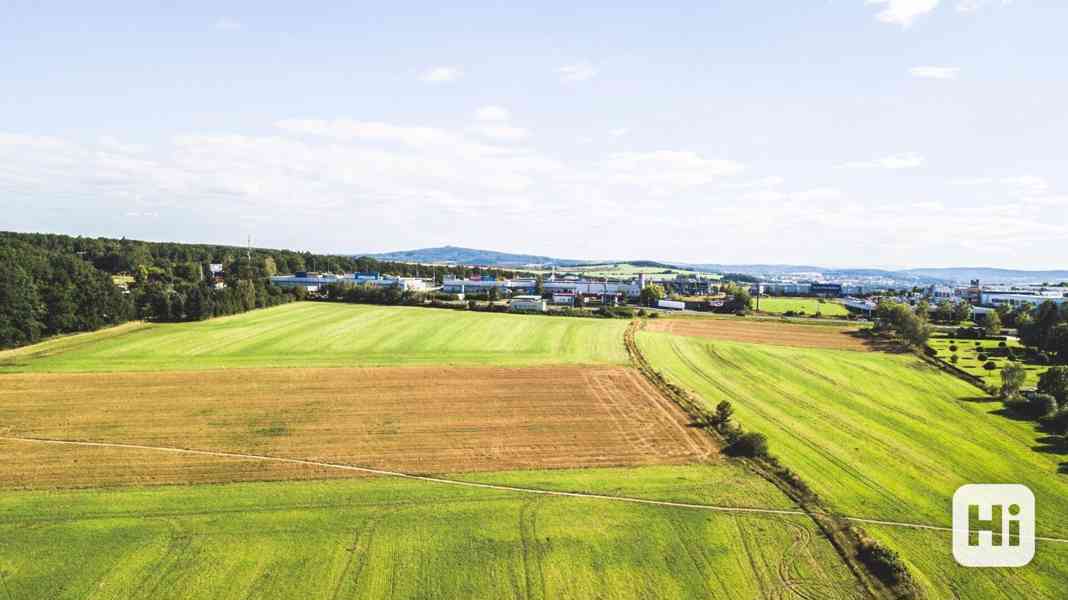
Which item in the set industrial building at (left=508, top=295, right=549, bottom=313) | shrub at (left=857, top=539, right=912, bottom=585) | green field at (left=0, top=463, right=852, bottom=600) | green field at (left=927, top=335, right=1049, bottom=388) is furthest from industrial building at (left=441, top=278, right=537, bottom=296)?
shrub at (left=857, top=539, right=912, bottom=585)

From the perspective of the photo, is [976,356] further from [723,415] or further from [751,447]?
[751,447]

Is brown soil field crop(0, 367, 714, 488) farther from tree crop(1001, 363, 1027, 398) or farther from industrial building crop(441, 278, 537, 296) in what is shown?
industrial building crop(441, 278, 537, 296)

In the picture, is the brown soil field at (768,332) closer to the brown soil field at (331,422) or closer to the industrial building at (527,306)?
the industrial building at (527,306)

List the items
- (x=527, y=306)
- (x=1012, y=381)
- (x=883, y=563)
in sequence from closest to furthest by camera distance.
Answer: (x=883, y=563) < (x=1012, y=381) < (x=527, y=306)

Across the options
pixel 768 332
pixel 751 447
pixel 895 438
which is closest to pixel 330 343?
pixel 751 447

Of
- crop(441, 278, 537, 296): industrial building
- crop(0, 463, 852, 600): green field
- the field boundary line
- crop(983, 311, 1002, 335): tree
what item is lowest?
crop(0, 463, 852, 600): green field

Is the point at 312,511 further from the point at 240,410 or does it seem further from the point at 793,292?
the point at 793,292

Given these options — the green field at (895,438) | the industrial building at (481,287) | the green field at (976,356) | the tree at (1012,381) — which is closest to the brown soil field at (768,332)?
the green field at (895,438)
